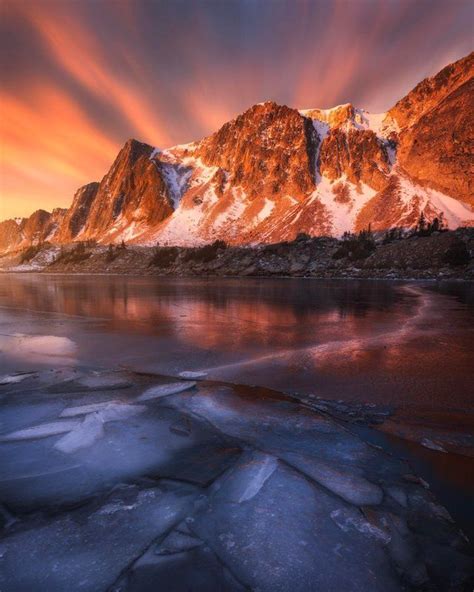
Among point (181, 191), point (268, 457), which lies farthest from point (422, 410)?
point (181, 191)

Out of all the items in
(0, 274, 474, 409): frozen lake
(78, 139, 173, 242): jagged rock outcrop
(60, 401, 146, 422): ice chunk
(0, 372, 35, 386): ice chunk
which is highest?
(78, 139, 173, 242): jagged rock outcrop

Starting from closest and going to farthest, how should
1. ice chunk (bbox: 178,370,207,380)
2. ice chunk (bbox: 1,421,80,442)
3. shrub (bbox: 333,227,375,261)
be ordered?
ice chunk (bbox: 1,421,80,442) → ice chunk (bbox: 178,370,207,380) → shrub (bbox: 333,227,375,261)

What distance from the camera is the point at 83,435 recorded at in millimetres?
4578

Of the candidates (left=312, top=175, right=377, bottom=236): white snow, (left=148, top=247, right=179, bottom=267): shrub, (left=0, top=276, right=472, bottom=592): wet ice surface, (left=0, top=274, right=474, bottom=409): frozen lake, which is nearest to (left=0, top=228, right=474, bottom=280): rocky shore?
(left=148, top=247, right=179, bottom=267): shrub

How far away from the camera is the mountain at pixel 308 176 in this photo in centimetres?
9719

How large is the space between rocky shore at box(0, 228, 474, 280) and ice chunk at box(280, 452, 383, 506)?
4637 cm

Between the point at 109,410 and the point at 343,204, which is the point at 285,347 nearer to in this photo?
the point at 109,410


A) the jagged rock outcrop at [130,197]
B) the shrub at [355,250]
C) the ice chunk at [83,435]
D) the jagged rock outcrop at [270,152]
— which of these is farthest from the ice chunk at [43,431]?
the jagged rock outcrop at [130,197]

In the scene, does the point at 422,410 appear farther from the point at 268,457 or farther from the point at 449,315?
Answer: the point at 449,315

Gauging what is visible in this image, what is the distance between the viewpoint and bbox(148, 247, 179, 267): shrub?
280ft

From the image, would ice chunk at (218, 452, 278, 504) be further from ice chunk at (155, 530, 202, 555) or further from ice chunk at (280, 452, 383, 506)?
ice chunk at (155, 530, 202, 555)

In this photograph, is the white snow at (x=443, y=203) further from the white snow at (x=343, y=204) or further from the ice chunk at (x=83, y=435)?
the ice chunk at (x=83, y=435)

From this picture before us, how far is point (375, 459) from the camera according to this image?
161 inches

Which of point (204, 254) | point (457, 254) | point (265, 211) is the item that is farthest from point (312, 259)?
point (265, 211)
